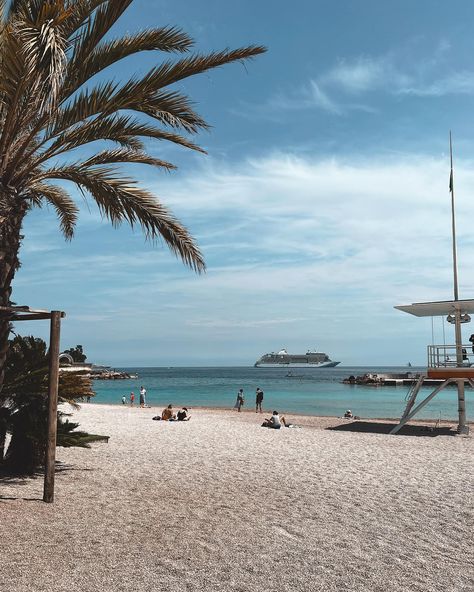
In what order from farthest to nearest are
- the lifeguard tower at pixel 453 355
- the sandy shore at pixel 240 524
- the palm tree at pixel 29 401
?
the lifeguard tower at pixel 453 355 < the palm tree at pixel 29 401 < the sandy shore at pixel 240 524

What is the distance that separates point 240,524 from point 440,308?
47.3 feet

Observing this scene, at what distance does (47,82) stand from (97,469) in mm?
Result: 7265

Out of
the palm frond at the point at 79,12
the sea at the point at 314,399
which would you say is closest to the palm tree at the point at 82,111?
the palm frond at the point at 79,12

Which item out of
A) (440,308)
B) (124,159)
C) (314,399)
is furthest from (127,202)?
(314,399)

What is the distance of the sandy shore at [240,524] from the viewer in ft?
16.9

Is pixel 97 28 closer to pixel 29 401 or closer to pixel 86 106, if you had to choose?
→ pixel 86 106

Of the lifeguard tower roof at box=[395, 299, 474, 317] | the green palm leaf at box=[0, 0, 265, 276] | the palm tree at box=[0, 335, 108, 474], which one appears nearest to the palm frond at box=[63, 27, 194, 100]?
the green palm leaf at box=[0, 0, 265, 276]

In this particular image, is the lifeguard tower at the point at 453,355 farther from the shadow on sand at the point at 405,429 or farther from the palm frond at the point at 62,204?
the palm frond at the point at 62,204

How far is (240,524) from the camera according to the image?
22.8 ft

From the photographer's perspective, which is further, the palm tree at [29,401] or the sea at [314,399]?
the sea at [314,399]

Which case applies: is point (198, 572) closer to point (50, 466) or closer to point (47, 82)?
point (50, 466)

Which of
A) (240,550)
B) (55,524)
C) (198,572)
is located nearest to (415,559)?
(240,550)

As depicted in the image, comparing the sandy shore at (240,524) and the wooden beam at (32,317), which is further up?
the wooden beam at (32,317)

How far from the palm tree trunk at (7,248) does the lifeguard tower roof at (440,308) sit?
14.6 metres
